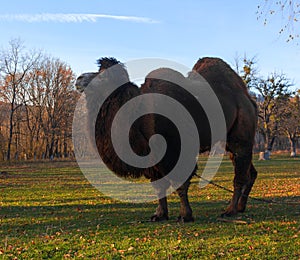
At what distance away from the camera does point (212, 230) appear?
6.29 meters

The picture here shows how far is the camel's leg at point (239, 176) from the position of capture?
25.2ft

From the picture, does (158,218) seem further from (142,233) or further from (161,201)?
(142,233)

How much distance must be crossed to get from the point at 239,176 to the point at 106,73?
3.38 metres

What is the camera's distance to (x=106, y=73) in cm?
677

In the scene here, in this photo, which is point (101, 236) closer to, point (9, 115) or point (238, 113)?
point (238, 113)

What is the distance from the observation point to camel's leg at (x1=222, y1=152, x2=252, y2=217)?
25.2ft

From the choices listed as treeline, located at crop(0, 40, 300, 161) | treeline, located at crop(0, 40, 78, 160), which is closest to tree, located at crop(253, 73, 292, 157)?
treeline, located at crop(0, 40, 300, 161)

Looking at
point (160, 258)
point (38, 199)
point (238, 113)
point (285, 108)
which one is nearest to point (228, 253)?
A: point (160, 258)

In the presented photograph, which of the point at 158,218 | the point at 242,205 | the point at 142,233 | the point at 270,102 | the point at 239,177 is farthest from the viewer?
the point at 270,102

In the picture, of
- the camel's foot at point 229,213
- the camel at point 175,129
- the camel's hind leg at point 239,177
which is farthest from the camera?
the camel's hind leg at point 239,177

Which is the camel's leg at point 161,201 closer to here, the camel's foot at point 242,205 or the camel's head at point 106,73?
the camel's foot at point 242,205

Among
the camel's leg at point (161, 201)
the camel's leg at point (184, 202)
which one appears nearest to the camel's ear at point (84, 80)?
the camel's leg at point (161, 201)

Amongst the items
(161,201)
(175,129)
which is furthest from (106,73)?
(161,201)

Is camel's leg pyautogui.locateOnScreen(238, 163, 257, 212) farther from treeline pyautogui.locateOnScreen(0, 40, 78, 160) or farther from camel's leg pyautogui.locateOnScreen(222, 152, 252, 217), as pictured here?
treeline pyautogui.locateOnScreen(0, 40, 78, 160)
